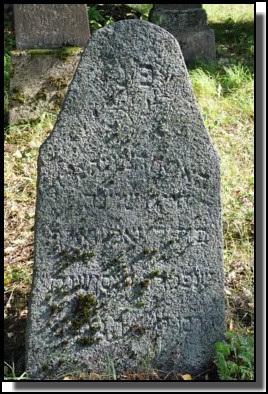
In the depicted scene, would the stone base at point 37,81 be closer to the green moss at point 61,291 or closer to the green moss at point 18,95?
the green moss at point 18,95

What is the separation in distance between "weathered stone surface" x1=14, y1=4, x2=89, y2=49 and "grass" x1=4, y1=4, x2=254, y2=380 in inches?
28.9

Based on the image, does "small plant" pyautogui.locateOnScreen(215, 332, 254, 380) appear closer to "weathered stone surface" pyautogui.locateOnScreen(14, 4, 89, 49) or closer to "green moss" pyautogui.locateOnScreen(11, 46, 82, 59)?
"green moss" pyautogui.locateOnScreen(11, 46, 82, 59)

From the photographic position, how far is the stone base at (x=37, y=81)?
21.0 feet

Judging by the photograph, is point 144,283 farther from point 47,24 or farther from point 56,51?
point 47,24

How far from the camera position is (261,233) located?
13.7 feet

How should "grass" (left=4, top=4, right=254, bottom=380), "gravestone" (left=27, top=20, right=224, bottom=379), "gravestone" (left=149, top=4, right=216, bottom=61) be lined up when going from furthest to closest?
"gravestone" (left=149, top=4, right=216, bottom=61) < "grass" (left=4, top=4, right=254, bottom=380) < "gravestone" (left=27, top=20, right=224, bottom=379)

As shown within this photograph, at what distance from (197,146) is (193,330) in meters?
0.93

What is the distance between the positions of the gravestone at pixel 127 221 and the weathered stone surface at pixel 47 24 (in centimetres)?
374

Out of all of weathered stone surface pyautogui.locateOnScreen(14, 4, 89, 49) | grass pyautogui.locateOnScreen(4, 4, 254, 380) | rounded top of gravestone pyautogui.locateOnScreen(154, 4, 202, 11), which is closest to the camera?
grass pyautogui.locateOnScreen(4, 4, 254, 380)

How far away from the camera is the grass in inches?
133

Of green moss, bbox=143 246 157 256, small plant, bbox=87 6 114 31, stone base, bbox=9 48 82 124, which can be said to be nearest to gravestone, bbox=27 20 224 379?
green moss, bbox=143 246 157 256

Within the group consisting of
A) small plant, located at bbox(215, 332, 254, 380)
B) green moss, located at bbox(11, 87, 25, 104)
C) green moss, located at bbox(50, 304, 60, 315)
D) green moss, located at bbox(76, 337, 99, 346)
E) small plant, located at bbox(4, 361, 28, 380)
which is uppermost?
green moss, located at bbox(11, 87, 25, 104)

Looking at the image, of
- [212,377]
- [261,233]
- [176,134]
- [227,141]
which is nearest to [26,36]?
[227,141]

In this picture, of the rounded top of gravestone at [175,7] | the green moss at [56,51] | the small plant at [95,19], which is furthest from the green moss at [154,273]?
the small plant at [95,19]
